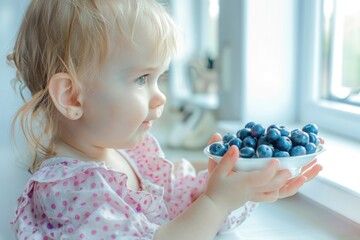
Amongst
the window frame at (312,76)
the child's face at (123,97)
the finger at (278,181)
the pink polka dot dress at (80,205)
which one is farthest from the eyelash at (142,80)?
the window frame at (312,76)

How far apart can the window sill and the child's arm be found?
187mm

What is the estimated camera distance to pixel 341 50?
125 cm

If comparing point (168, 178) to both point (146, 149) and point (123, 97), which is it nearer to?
point (146, 149)

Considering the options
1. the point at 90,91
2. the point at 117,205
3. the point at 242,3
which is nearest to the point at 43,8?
the point at 90,91

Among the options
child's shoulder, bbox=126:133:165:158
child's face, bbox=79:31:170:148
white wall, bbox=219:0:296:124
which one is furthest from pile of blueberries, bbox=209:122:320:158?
white wall, bbox=219:0:296:124

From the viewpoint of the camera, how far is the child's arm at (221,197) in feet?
2.26

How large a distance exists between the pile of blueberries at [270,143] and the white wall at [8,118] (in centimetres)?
39

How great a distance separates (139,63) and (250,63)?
0.64 meters

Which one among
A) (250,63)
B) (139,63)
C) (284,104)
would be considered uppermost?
(139,63)

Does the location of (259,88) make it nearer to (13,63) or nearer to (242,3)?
(242,3)

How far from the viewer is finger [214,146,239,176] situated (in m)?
0.68

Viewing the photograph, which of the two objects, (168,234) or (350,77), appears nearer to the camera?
(168,234)

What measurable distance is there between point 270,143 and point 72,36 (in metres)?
0.30

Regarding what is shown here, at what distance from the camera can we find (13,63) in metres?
0.89
